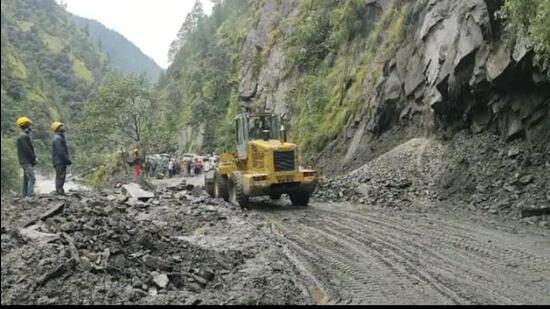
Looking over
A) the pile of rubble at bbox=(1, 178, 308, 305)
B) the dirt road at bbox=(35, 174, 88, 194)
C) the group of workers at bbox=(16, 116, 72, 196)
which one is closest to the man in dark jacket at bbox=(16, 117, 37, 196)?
the group of workers at bbox=(16, 116, 72, 196)

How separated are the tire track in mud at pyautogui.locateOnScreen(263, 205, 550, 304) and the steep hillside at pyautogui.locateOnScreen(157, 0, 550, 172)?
4252mm

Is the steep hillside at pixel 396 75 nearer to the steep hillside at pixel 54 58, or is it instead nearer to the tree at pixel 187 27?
the steep hillside at pixel 54 58

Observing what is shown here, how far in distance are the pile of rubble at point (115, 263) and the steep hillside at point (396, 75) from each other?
735cm

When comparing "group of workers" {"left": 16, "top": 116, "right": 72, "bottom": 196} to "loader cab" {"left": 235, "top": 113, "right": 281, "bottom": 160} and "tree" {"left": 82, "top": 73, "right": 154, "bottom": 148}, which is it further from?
"tree" {"left": 82, "top": 73, "right": 154, "bottom": 148}

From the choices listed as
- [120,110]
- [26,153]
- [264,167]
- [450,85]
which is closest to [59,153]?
[26,153]

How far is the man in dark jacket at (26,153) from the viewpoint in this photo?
9.12 m

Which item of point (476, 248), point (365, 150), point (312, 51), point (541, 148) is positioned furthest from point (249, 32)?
point (476, 248)

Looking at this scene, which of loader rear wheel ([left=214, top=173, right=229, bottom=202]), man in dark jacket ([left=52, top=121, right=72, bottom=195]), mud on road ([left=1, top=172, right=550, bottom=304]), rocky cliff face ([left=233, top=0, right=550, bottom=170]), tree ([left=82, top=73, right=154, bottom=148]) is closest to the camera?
mud on road ([left=1, top=172, right=550, bottom=304])

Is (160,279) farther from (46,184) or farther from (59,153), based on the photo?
(46,184)

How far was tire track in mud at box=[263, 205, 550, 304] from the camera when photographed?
24.8 feet

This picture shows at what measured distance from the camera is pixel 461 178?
16.2m

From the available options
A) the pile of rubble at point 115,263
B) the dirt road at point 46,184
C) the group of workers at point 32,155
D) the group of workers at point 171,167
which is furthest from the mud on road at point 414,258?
the group of workers at point 171,167

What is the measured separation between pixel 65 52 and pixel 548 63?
4924 inches

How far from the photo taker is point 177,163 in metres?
44.9
